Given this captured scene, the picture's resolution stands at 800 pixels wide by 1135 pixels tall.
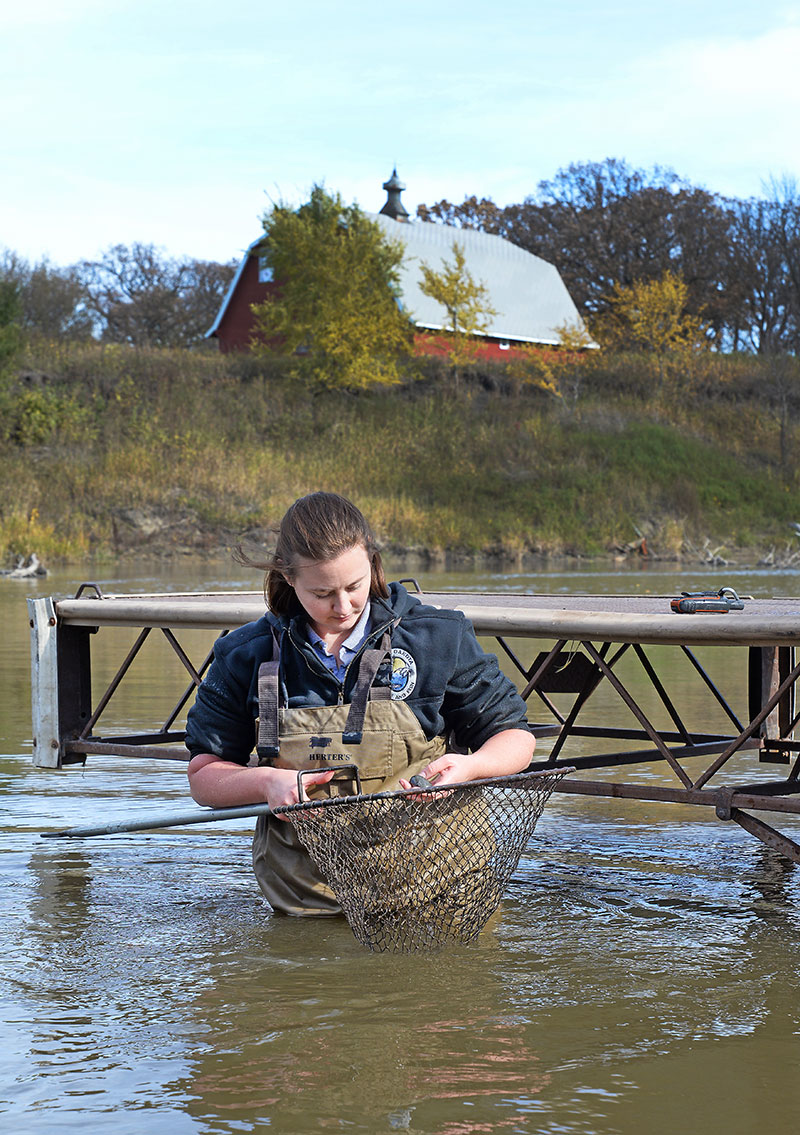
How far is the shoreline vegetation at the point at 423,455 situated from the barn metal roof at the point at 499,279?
14.9ft

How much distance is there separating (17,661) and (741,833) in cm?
921

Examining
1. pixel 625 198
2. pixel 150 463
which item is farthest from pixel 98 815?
pixel 625 198

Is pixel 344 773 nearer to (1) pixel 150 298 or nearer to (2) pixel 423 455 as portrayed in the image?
(2) pixel 423 455

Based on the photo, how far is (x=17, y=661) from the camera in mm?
14297

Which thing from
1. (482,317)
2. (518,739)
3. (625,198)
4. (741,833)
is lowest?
(741,833)

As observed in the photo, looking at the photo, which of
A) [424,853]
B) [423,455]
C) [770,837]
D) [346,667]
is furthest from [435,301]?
[424,853]

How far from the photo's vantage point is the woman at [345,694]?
4453 mm

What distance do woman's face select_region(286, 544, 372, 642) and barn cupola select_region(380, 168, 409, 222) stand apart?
61.1 m

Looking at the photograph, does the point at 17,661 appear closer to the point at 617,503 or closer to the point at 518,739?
the point at 518,739

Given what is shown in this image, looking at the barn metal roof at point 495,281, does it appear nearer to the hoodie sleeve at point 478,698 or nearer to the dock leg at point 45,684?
the dock leg at point 45,684

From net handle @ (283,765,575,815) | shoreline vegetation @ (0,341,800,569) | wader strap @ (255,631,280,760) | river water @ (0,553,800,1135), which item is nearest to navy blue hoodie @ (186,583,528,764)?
wader strap @ (255,631,280,760)

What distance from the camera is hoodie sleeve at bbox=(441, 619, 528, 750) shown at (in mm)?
4598

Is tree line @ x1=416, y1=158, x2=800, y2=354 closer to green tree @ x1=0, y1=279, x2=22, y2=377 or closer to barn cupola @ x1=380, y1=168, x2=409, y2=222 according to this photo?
barn cupola @ x1=380, y1=168, x2=409, y2=222

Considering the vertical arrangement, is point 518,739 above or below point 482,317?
below
